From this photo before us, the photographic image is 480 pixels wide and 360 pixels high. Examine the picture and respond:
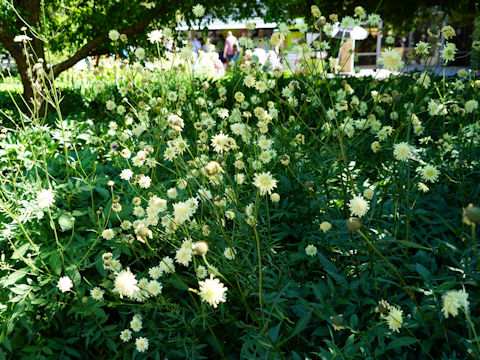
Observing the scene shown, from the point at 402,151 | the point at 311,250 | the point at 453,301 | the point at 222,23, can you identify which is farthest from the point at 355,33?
the point at 222,23

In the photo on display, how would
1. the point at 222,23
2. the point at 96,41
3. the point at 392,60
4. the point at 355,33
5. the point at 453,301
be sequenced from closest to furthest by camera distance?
the point at 453,301 → the point at 392,60 → the point at 355,33 → the point at 96,41 → the point at 222,23

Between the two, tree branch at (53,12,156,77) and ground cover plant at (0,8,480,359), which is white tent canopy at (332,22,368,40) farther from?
tree branch at (53,12,156,77)

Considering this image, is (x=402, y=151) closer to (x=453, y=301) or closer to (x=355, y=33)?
(x=453, y=301)

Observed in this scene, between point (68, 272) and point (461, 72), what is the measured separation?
318cm

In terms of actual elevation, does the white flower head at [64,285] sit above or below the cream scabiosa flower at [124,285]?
below

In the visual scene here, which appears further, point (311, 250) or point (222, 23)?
point (222, 23)

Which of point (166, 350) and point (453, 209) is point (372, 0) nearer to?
point (453, 209)

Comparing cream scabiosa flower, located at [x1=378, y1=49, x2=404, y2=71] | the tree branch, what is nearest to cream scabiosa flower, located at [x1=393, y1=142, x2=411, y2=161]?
cream scabiosa flower, located at [x1=378, y1=49, x2=404, y2=71]

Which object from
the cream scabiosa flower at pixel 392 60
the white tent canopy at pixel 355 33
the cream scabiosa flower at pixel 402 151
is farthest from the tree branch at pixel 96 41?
the cream scabiosa flower at pixel 402 151

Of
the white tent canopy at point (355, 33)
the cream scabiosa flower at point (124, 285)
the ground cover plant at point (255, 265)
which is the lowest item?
the ground cover plant at point (255, 265)

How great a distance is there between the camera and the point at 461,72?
10.7ft

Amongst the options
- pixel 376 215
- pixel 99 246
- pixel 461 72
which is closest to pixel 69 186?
pixel 99 246

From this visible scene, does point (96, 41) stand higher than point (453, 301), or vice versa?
point (96, 41)

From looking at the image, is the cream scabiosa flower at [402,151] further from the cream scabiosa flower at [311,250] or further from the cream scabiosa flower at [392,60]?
the cream scabiosa flower at [311,250]
